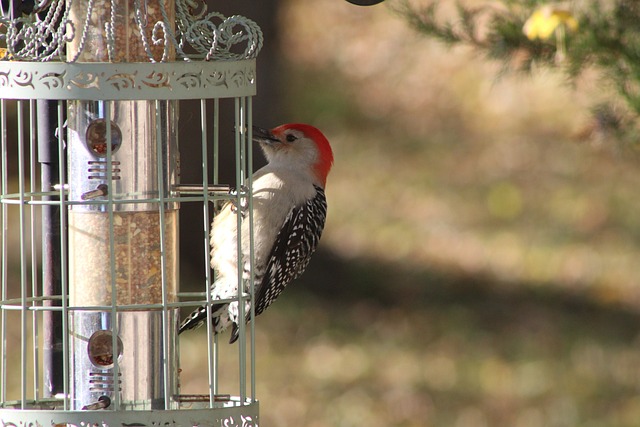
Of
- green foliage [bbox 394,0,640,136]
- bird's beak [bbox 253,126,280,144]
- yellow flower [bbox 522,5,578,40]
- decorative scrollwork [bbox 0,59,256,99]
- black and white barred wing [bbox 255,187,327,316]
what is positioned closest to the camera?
decorative scrollwork [bbox 0,59,256,99]

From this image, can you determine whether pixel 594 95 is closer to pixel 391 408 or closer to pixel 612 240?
pixel 391 408

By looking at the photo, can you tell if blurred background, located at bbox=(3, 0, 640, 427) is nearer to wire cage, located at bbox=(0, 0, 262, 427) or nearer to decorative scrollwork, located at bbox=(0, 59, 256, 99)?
wire cage, located at bbox=(0, 0, 262, 427)

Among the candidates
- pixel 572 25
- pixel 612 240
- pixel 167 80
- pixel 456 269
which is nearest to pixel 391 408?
pixel 456 269

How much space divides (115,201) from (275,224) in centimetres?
156

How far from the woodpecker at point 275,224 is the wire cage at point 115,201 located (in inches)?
29.2

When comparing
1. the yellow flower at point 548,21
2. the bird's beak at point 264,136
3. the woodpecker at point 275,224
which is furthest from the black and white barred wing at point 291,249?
the yellow flower at point 548,21

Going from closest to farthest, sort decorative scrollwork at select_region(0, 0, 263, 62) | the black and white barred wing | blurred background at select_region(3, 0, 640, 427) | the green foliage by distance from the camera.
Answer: decorative scrollwork at select_region(0, 0, 263, 62), the black and white barred wing, the green foliage, blurred background at select_region(3, 0, 640, 427)

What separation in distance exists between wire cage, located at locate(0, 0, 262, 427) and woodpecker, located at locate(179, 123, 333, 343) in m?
0.74

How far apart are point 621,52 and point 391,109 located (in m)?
9.26

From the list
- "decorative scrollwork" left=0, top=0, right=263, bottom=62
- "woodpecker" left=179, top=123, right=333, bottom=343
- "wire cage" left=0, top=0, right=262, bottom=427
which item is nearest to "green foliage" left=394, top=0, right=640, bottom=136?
"woodpecker" left=179, top=123, right=333, bottom=343

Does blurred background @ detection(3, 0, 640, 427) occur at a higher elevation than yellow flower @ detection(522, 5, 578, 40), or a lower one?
lower

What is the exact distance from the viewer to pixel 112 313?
134 inches

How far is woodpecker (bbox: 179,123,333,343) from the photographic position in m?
4.53

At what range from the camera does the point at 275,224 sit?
492 cm
